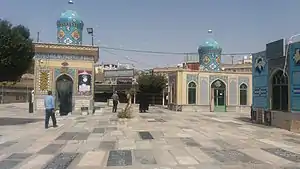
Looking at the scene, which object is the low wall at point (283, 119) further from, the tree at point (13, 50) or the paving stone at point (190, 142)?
the tree at point (13, 50)

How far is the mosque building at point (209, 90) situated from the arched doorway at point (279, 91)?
14707 millimetres

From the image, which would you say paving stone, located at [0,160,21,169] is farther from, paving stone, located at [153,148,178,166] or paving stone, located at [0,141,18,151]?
paving stone, located at [153,148,178,166]

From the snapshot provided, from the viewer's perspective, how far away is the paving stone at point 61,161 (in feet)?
28.6

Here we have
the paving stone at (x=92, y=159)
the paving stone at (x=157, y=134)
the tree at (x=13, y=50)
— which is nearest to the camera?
the paving stone at (x=92, y=159)

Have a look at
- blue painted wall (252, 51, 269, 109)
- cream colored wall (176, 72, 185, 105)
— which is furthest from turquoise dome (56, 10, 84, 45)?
blue painted wall (252, 51, 269, 109)

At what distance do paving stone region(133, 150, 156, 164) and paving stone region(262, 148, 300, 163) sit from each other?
3.45m

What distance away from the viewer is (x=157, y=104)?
49.0m

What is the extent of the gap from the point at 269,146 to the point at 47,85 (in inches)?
802

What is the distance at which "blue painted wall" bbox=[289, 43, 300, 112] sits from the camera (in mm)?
17156

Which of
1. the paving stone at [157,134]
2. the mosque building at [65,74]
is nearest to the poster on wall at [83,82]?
the mosque building at [65,74]

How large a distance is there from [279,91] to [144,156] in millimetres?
11293

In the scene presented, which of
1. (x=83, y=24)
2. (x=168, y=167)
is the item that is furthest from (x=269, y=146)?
(x=83, y=24)

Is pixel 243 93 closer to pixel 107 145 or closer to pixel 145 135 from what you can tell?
pixel 145 135

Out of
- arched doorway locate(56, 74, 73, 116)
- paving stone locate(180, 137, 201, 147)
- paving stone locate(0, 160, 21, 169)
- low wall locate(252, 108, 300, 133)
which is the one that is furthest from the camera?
arched doorway locate(56, 74, 73, 116)
